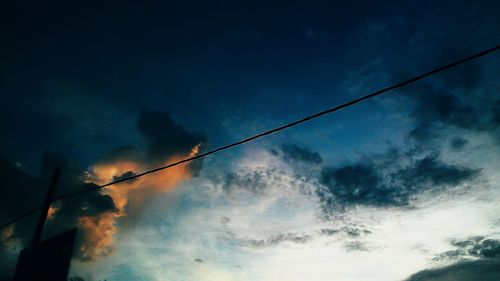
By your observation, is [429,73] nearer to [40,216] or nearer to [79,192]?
[79,192]

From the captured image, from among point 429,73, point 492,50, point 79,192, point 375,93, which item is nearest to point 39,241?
point 79,192

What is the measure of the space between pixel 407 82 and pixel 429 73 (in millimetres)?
418

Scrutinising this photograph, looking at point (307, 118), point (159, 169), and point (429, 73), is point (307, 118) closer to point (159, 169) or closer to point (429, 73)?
point (429, 73)

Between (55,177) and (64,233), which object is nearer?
(64,233)

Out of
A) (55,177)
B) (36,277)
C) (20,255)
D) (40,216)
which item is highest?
(55,177)

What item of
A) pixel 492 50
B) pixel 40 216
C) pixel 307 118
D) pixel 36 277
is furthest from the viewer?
pixel 40 216

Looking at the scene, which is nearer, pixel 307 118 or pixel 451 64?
pixel 451 64

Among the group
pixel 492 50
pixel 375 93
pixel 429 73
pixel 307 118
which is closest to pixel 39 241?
pixel 307 118

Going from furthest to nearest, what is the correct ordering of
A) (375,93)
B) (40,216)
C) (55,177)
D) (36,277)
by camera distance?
(55,177)
(40,216)
(36,277)
(375,93)

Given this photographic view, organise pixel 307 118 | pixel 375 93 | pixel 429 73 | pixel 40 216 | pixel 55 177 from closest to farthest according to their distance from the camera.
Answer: pixel 429 73 → pixel 375 93 → pixel 307 118 → pixel 40 216 → pixel 55 177

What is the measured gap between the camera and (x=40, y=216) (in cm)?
1112

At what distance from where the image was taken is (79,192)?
1052 cm

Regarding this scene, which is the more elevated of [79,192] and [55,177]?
[55,177]

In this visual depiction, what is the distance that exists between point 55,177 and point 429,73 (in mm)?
13030
